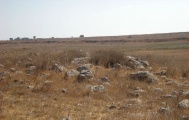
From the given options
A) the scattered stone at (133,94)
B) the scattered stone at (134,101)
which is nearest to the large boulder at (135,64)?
the scattered stone at (133,94)

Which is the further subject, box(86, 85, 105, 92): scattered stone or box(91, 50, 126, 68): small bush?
box(91, 50, 126, 68): small bush

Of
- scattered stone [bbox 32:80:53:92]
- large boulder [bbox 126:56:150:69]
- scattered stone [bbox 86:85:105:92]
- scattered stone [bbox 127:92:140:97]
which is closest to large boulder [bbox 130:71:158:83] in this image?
scattered stone [bbox 127:92:140:97]

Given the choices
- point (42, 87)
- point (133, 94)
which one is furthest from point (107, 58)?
point (42, 87)

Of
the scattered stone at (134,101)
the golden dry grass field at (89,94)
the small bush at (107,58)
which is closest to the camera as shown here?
the golden dry grass field at (89,94)

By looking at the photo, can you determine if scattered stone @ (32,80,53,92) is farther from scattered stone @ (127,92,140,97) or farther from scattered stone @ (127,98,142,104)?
scattered stone @ (127,98,142,104)

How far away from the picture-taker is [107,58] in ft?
44.2

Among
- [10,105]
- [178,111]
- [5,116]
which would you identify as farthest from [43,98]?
[178,111]

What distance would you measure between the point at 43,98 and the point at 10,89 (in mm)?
1602

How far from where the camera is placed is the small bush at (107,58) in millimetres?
13367

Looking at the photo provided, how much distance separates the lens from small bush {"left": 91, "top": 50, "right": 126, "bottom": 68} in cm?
1337

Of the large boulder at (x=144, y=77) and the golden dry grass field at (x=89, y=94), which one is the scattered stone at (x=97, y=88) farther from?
the large boulder at (x=144, y=77)

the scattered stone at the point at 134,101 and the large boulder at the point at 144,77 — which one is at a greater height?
the large boulder at the point at 144,77

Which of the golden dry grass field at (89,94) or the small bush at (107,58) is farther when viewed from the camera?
the small bush at (107,58)

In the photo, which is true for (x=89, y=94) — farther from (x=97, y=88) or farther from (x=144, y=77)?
(x=144, y=77)
